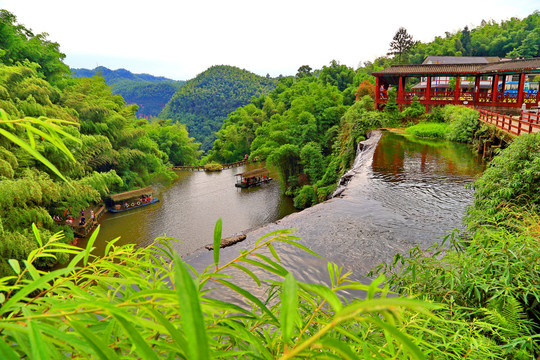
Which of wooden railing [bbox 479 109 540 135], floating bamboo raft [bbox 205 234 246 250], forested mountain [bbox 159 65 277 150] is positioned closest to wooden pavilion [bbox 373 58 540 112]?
wooden railing [bbox 479 109 540 135]

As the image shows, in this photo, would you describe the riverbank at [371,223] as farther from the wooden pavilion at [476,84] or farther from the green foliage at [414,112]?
the wooden pavilion at [476,84]

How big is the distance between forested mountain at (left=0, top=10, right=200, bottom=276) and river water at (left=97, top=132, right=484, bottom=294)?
295cm

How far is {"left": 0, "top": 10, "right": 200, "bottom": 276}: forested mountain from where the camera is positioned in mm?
9547

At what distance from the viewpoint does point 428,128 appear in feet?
46.4

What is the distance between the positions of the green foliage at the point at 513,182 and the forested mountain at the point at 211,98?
6172 cm

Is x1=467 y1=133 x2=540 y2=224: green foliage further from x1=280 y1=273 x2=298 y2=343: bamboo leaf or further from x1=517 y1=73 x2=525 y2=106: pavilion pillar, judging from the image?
x1=517 y1=73 x2=525 y2=106: pavilion pillar

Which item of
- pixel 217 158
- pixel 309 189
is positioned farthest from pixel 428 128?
pixel 217 158

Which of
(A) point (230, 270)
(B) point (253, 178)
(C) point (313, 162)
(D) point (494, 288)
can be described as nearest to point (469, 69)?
(C) point (313, 162)

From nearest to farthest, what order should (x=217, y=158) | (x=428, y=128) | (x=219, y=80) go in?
(x=428, y=128) → (x=217, y=158) → (x=219, y=80)

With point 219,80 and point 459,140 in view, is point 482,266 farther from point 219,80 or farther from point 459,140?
point 219,80

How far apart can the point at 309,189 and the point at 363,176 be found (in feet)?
34.5

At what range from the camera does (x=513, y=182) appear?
3.84 meters

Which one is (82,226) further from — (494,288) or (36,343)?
(36,343)

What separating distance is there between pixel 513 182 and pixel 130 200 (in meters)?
19.3
